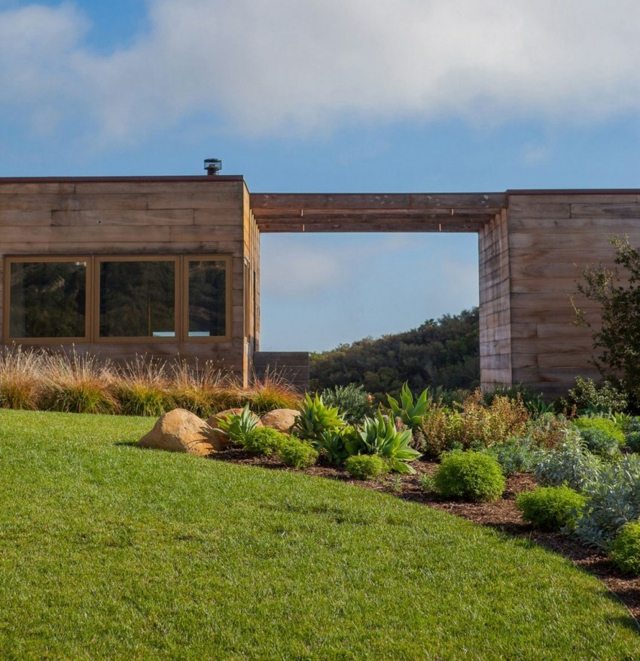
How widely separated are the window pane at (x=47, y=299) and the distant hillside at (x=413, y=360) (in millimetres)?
9967

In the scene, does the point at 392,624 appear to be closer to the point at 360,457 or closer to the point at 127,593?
the point at 127,593

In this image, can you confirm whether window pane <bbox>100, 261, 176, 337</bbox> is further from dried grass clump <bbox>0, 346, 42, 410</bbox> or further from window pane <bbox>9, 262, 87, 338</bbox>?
dried grass clump <bbox>0, 346, 42, 410</bbox>

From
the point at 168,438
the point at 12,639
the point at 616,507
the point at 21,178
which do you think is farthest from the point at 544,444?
the point at 21,178

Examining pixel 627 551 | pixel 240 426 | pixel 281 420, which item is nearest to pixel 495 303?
pixel 281 420

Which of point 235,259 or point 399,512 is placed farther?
point 235,259

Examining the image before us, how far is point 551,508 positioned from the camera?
566cm

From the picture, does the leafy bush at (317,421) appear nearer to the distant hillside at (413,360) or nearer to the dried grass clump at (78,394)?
the dried grass clump at (78,394)

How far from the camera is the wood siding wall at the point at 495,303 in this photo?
1371 centimetres

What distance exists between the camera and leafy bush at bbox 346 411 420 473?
7.43 meters

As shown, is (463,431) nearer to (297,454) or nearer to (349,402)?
(297,454)

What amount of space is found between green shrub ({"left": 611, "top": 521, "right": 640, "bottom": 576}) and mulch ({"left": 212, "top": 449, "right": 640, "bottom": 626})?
0.06 meters

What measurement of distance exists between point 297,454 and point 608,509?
2.81 m

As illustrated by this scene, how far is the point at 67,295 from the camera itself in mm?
13430

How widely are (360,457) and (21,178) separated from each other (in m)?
9.08
